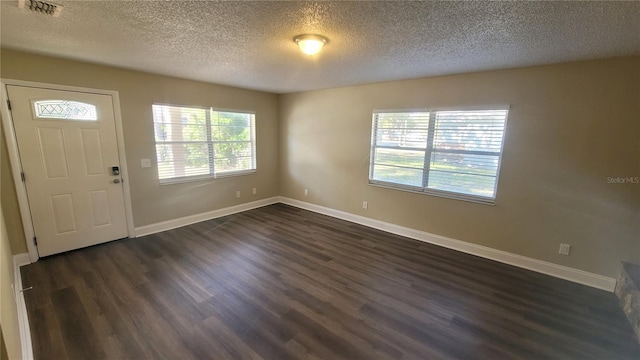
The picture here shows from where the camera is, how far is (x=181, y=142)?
423 cm

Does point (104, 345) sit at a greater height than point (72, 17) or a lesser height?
lesser

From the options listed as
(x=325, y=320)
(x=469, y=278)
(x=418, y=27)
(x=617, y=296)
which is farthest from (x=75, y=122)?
(x=617, y=296)

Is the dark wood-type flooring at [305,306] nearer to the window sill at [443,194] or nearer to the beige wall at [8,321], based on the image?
the beige wall at [8,321]

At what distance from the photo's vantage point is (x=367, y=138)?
438 centimetres

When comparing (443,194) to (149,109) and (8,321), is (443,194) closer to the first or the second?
(8,321)

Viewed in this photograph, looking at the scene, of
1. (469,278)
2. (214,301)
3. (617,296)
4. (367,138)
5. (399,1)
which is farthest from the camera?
(367,138)

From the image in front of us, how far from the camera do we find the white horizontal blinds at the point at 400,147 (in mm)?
3842

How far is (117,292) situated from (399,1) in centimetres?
351

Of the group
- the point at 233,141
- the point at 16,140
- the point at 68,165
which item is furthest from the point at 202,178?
the point at 16,140

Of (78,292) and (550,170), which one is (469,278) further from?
(78,292)

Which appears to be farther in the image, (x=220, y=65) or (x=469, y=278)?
(x=220, y=65)

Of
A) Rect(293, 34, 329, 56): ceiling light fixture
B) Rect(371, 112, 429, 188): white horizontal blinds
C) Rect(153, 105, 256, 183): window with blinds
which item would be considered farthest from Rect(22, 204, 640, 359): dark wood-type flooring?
Rect(293, 34, 329, 56): ceiling light fixture

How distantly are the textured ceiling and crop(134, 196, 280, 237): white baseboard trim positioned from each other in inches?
92.6

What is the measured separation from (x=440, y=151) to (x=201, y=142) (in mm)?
3903
